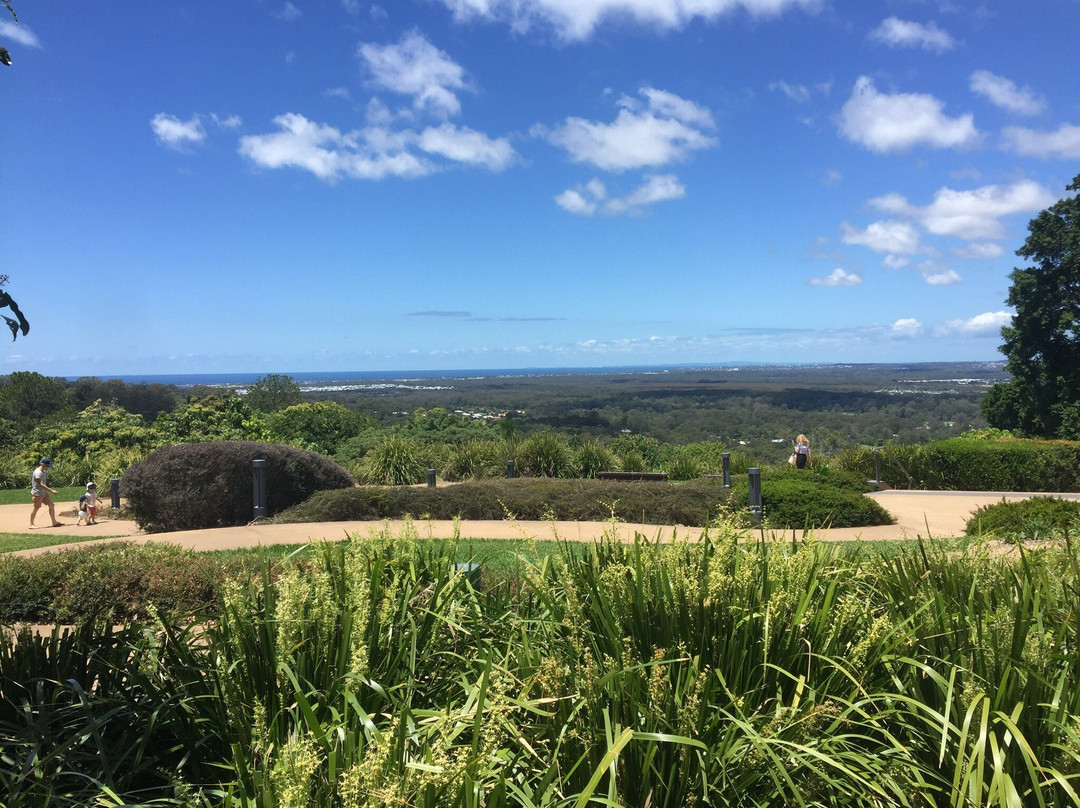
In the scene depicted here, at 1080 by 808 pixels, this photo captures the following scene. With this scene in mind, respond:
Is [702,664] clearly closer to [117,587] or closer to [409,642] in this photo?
[409,642]

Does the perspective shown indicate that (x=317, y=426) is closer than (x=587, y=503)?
No

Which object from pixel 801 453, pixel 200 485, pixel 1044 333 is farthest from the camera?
pixel 1044 333

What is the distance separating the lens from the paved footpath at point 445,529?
10164 mm

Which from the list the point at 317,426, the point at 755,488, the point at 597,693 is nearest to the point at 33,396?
the point at 317,426

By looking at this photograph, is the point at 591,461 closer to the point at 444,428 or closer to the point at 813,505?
the point at 444,428

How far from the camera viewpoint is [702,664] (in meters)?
2.81

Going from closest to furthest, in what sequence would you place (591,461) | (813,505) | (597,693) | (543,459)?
1. (597,693)
2. (813,505)
3. (543,459)
4. (591,461)

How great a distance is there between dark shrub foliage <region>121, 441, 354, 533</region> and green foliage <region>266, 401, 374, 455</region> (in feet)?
28.0

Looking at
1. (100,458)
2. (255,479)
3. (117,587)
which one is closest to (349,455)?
(100,458)

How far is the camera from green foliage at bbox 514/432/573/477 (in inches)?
738

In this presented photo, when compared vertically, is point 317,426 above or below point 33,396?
below

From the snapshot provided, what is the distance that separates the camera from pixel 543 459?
1880cm

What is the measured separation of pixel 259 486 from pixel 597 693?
36.6ft

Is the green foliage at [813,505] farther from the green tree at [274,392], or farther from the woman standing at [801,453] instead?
the green tree at [274,392]
